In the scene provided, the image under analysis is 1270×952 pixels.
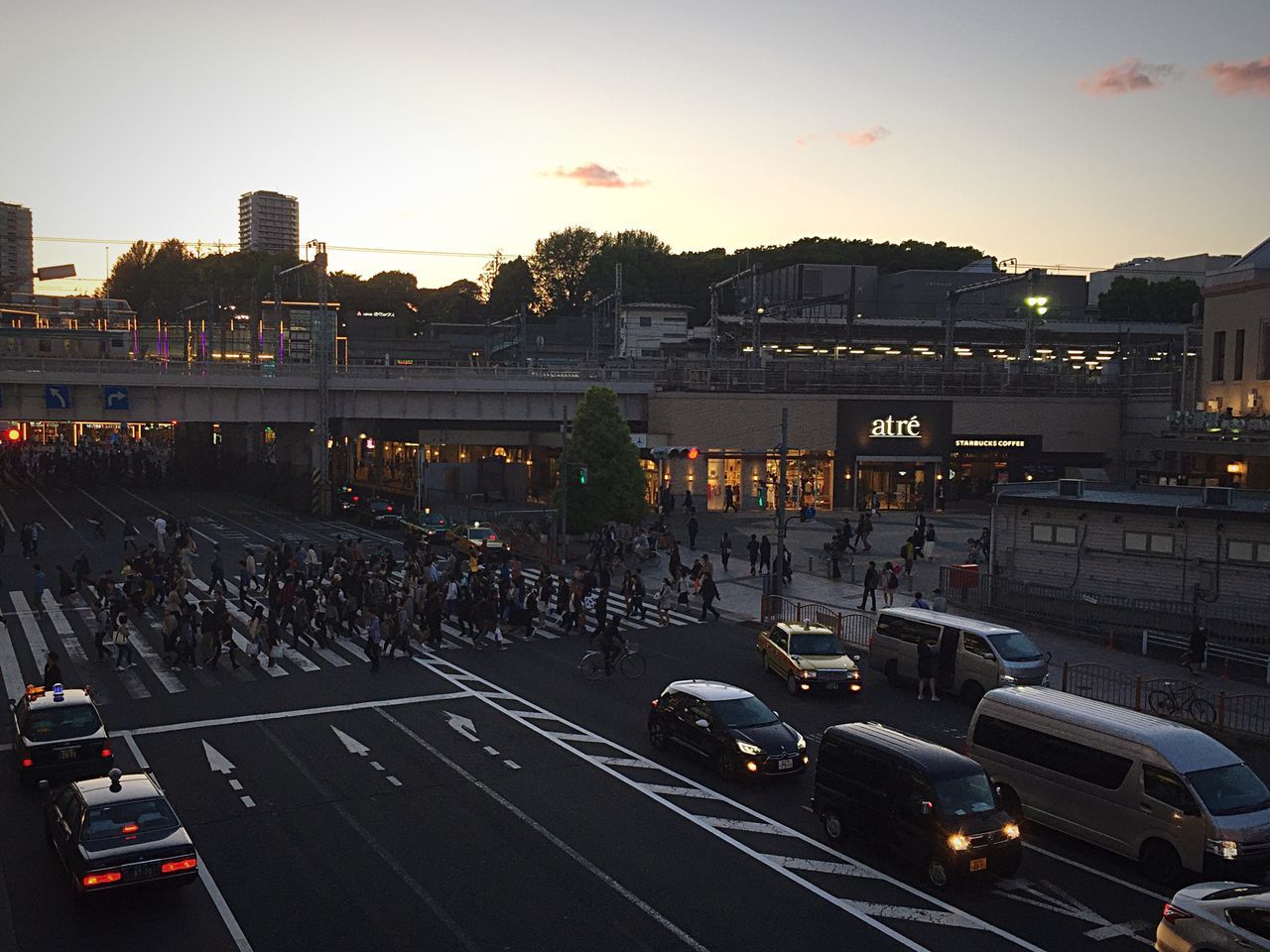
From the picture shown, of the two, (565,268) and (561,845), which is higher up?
(565,268)

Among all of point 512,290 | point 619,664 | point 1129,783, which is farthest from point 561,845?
point 512,290

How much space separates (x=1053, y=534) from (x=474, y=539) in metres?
23.8

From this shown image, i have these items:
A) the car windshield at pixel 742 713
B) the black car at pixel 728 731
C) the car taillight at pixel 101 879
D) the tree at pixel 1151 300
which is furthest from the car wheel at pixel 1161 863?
the tree at pixel 1151 300

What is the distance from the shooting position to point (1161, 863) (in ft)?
46.5

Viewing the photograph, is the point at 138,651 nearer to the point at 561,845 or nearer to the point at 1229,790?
the point at 561,845

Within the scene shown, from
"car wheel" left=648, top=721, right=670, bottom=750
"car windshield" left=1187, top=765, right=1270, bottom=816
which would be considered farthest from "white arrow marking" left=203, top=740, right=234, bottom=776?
"car windshield" left=1187, top=765, right=1270, bottom=816

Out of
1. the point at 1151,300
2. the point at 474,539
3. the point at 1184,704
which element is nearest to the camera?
the point at 1184,704

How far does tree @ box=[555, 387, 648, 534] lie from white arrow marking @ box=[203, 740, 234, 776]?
2909 cm

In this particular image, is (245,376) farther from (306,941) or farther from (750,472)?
(306,941)

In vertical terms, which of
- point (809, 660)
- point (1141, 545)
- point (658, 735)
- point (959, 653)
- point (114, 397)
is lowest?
point (658, 735)

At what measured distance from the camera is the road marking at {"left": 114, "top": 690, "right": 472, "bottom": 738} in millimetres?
20625

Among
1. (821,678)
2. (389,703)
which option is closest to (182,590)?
(389,703)

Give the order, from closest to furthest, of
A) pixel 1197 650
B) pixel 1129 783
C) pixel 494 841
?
1. pixel 1129 783
2. pixel 494 841
3. pixel 1197 650

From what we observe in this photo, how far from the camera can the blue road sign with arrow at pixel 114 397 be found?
5381 centimetres
